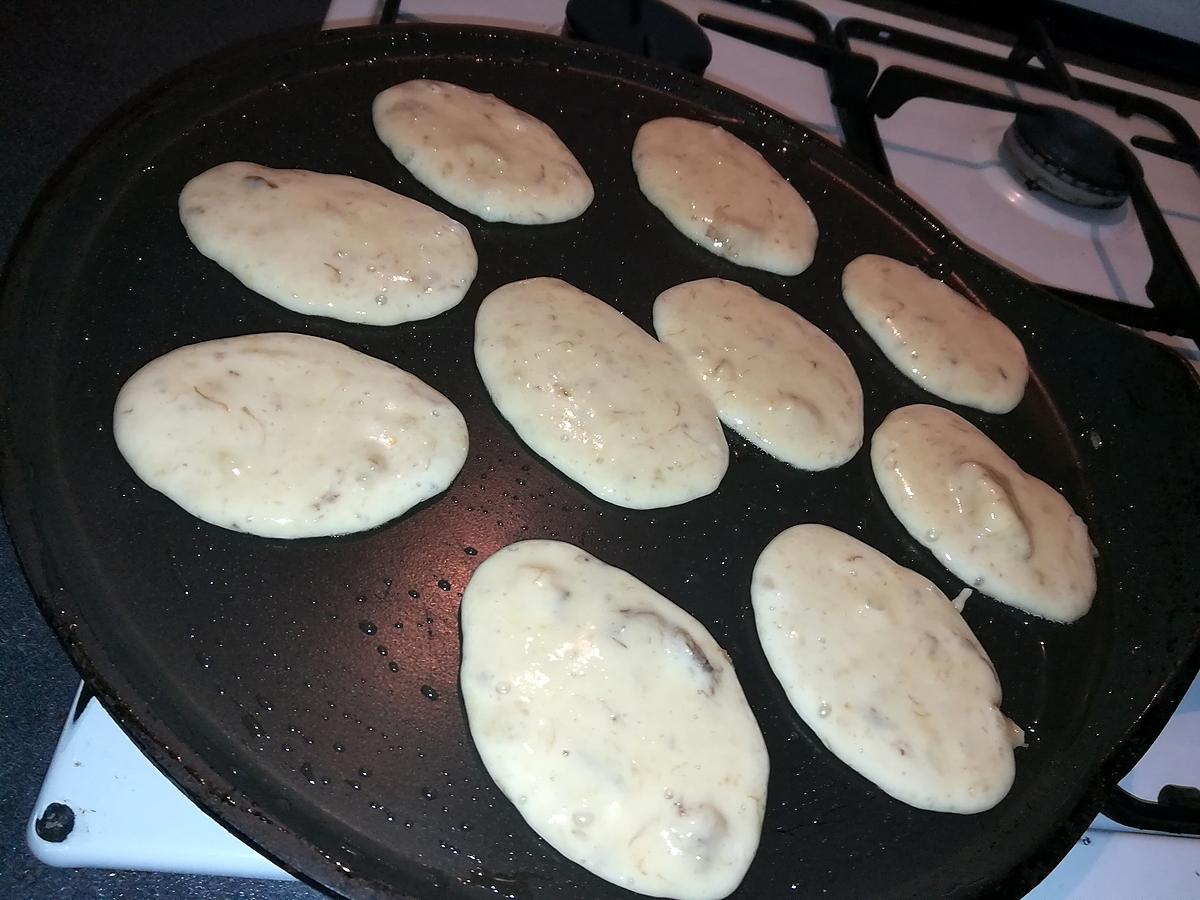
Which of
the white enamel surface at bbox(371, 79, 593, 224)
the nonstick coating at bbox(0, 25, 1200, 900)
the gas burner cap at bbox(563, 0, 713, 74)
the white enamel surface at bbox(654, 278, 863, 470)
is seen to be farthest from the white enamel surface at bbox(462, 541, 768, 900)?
the gas burner cap at bbox(563, 0, 713, 74)

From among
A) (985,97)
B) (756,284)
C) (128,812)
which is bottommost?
(128,812)

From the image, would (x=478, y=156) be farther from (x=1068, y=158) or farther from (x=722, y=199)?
(x=1068, y=158)

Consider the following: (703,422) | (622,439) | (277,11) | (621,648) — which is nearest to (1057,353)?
(703,422)

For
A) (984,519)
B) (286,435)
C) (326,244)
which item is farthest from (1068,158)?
(286,435)

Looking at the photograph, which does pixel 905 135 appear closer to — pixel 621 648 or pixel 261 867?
pixel 621 648

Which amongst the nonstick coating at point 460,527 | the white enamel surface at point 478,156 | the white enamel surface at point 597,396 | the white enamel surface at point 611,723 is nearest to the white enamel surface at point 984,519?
the nonstick coating at point 460,527

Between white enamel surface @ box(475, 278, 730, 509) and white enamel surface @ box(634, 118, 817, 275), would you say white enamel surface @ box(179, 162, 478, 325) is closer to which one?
white enamel surface @ box(475, 278, 730, 509)
